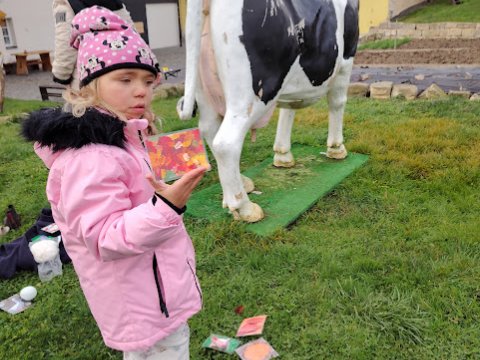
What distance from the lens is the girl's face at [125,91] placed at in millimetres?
1409

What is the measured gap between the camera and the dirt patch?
9762mm

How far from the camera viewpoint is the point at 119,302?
4.53 feet

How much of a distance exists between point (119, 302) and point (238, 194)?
1.64m

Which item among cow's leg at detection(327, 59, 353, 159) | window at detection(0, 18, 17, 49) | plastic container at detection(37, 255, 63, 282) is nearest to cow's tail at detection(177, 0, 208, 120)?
plastic container at detection(37, 255, 63, 282)

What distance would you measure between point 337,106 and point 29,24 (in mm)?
12817

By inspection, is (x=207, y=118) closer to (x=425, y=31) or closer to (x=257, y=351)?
(x=257, y=351)

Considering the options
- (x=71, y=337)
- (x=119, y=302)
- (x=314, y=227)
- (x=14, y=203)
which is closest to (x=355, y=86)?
(x=314, y=227)

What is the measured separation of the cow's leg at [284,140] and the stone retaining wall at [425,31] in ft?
35.8

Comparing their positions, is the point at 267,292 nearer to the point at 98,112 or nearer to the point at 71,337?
the point at 71,337

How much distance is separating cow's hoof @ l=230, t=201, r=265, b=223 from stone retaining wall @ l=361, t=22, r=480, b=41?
1190 centimetres

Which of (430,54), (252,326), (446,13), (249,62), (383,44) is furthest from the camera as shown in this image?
(446,13)

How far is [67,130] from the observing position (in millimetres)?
1261

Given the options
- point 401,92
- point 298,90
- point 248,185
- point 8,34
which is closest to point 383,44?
point 401,92

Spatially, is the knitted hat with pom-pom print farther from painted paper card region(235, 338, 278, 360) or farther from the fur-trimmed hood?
painted paper card region(235, 338, 278, 360)
